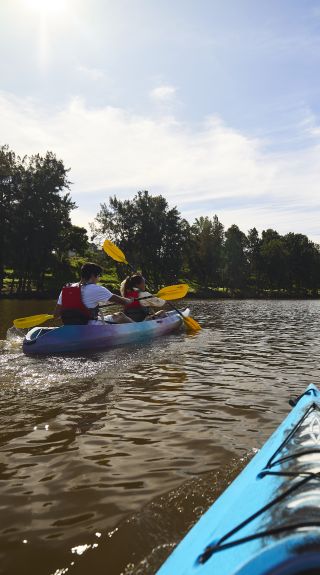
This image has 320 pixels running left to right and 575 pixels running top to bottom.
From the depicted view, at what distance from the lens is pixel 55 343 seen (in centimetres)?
904

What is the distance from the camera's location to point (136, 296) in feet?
39.0

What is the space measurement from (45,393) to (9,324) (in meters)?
9.96

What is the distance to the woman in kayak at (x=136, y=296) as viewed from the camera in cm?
1184

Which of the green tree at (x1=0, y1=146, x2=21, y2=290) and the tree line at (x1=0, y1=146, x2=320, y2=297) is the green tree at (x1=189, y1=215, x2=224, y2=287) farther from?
the green tree at (x1=0, y1=146, x2=21, y2=290)

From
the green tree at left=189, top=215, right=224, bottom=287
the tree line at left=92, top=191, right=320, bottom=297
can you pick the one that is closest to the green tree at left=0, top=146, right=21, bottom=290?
the tree line at left=92, top=191, right=320, bottom=297

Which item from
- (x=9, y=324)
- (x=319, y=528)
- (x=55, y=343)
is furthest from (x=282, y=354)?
(x=9, y=324)

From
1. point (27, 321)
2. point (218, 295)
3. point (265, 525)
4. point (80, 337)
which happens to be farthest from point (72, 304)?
point (218, 295)

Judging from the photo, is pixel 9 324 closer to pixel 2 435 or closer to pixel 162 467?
pixel 2 435

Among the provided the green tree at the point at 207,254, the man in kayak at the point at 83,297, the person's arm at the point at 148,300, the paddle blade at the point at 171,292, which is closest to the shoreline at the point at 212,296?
the green tree at the point at 207,254

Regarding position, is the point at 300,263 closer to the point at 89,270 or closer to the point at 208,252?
the point at 208,252

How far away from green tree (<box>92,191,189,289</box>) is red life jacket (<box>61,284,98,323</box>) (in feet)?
156

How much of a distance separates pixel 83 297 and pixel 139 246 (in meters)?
48.9

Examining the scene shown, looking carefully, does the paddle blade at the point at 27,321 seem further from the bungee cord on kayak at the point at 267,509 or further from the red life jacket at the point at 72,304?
the bungee cord on kayak at the point at 267,509

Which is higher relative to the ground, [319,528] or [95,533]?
[319,528]
